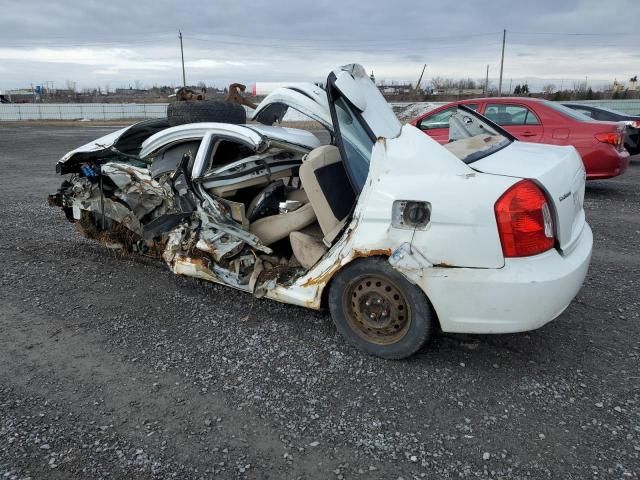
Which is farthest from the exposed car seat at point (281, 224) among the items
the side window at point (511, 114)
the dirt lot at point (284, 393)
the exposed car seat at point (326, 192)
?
the side window at point (511, 114)

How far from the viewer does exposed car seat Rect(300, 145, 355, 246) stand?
333cm

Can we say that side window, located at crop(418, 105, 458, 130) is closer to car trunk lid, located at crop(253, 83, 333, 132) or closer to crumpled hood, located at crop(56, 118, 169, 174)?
crumpled hood, located at crop(56, 118, 169, 174)

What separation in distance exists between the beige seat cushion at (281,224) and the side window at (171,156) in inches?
30.8

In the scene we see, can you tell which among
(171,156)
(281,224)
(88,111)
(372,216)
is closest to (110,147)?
(171,156)

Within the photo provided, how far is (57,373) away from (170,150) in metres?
1.95

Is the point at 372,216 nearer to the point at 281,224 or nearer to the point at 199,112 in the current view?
the point at 281,224

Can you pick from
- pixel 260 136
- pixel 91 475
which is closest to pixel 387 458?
pixel 91 475

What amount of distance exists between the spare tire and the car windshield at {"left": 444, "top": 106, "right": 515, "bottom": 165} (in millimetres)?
2053

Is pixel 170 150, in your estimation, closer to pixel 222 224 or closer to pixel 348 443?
pixel 222 224

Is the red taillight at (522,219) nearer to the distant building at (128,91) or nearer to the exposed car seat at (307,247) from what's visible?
the exposed car seat at (307,247)

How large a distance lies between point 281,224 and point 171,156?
1.13 metres

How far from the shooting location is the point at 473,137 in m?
3.76

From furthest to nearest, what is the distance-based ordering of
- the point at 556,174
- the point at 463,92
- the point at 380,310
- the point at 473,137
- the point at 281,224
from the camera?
the point at 463,92 < the point at 281,224 < the point at 473,137 < the point at 380,310 < the point at 556,174

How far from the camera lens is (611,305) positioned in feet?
12.9
